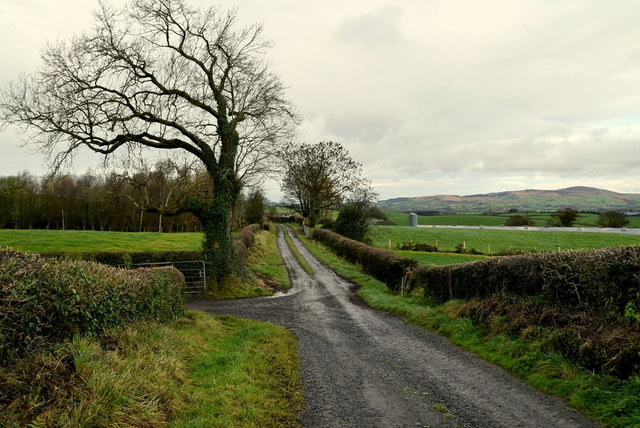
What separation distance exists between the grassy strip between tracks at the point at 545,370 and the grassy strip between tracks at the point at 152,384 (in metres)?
4.32

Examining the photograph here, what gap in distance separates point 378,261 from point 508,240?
4105 centimetres

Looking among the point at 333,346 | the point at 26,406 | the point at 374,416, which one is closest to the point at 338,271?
the point at 333,346

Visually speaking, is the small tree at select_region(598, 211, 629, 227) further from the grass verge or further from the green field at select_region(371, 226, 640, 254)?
the grass verge

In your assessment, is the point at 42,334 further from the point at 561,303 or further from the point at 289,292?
→ the point at 289,292

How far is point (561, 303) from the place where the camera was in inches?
324

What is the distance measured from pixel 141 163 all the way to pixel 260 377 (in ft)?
47.3

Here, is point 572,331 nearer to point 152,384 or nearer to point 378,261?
A: point 152,384

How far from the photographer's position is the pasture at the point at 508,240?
4819 cm

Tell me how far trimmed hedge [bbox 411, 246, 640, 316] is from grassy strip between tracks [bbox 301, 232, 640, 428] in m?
1.27

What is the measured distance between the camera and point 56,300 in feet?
16.6

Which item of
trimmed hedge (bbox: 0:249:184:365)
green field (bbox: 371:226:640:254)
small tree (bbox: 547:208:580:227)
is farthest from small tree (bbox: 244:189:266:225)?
small tree (bbox: 547:208:580:227)

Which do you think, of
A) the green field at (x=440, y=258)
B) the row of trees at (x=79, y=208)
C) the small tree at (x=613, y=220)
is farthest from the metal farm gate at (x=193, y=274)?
the small tree at (x=613, y=220)

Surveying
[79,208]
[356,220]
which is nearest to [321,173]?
[356,220]

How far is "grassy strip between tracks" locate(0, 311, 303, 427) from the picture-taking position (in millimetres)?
4023
